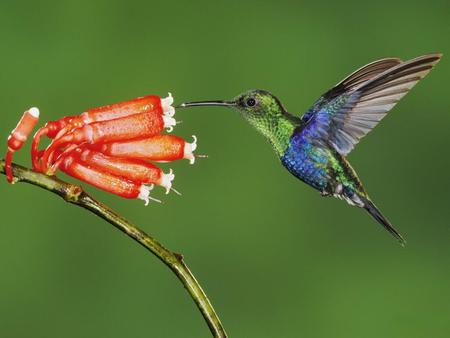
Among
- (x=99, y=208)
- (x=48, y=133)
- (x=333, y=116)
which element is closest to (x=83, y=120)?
(x=48, y=133)

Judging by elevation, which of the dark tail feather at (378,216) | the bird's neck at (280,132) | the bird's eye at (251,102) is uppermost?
the bird's eye at (251,102)

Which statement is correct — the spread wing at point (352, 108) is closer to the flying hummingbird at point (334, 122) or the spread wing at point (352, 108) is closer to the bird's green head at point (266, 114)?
the flying hummingbird at point (334, 122)

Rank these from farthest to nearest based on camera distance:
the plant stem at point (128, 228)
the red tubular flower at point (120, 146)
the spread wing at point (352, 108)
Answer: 1. the spread wing at point (352, 108)
2. the red tubular flower at point (120, 146)
3. the plant stem at point (128, 228)

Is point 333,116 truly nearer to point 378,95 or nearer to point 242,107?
point 378,95

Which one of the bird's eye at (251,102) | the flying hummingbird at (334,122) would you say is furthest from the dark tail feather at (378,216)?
the bird's eye at (251,102)

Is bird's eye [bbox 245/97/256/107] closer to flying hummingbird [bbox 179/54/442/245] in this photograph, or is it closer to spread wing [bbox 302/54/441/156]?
flying hummingbird [bbox 179/54/442/245]

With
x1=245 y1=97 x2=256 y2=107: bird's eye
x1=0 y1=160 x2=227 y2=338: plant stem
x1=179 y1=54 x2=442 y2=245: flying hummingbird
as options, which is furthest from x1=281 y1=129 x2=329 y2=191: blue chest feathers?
x1=0 y1=160 x2=227 y2=338: plant stem
